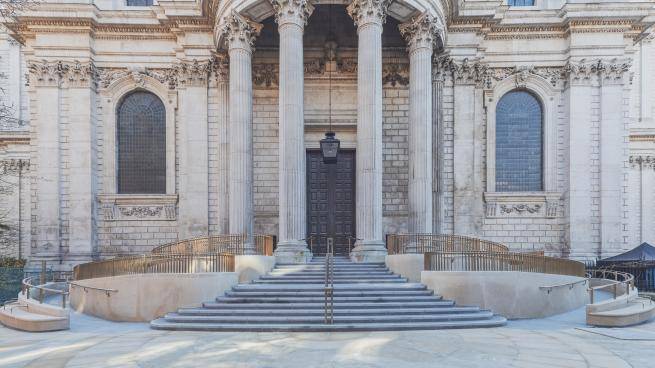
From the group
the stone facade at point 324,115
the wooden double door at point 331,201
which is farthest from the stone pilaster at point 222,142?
the wooden double door at point 331,201

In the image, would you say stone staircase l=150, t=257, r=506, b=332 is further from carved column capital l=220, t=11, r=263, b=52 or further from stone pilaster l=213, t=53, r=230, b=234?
carved column capital l=220, t=11, r=263, b=52

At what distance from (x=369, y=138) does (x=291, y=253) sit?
482cm

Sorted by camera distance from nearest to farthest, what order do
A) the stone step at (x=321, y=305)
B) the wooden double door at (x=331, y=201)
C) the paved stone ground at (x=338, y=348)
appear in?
the paved stone ground at (x=338, y=348), the stone step at (x=321, y=305), the wooden double door at (x=331, y=201)

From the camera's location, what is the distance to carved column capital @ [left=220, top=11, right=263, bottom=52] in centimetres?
1934

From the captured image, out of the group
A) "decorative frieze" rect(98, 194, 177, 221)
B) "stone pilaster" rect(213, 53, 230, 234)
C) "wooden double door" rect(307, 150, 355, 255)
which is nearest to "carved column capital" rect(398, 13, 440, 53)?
"wooden double door" rect(307, 150, 355, 255)

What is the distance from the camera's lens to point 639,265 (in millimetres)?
20469

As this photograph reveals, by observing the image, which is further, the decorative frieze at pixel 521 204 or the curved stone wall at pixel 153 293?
the decorative frieze at pixel 521 204

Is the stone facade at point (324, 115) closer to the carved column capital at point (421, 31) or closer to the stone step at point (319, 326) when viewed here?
the carved column capital at point (421, 31)

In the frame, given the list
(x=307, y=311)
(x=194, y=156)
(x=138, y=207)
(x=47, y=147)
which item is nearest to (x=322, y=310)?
(x=307, y=311)

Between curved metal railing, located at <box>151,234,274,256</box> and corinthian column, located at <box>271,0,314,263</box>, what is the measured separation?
0.51 m

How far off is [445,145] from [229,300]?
13.2 metres

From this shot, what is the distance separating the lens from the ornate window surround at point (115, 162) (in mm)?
23281

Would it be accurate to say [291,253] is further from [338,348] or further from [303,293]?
[338,348]

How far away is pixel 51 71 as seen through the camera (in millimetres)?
22922
